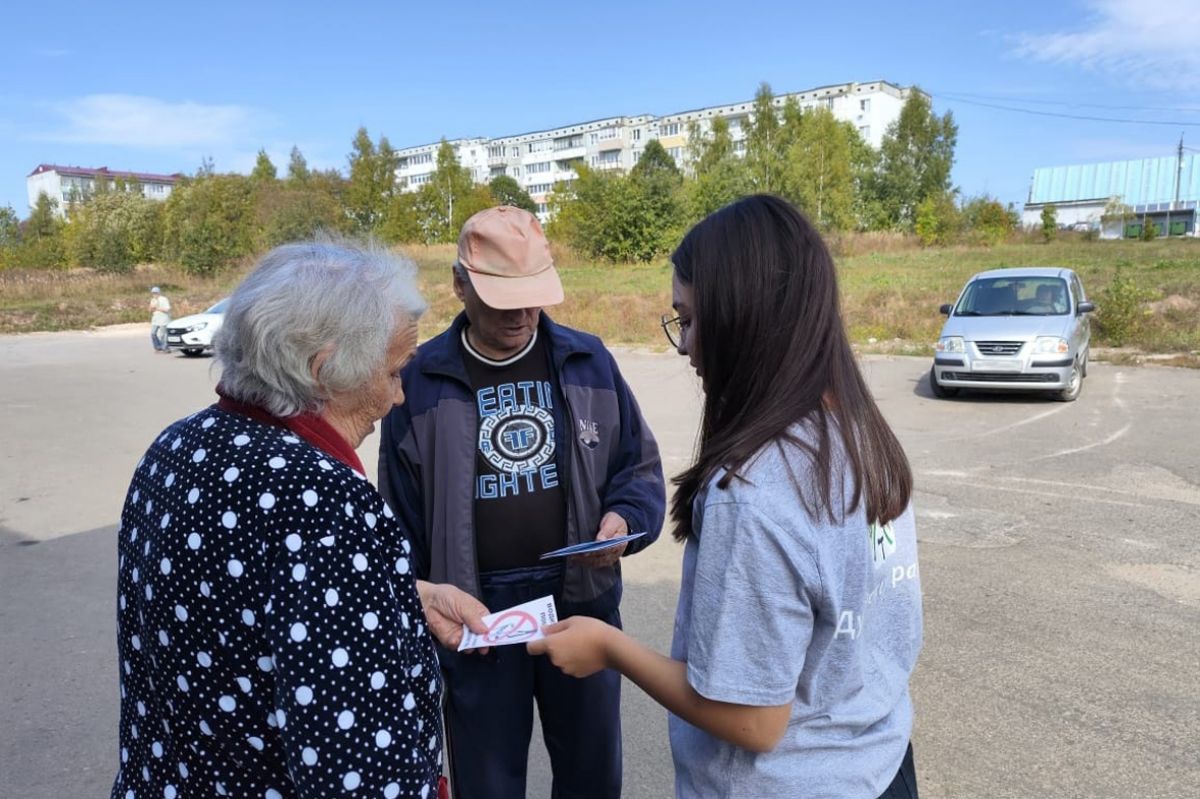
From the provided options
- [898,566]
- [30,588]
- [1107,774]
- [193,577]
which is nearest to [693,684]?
[898,566]

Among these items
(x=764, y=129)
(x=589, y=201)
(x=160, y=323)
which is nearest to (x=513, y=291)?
(x=160, y=323)

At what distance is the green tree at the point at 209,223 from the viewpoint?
45250 mm

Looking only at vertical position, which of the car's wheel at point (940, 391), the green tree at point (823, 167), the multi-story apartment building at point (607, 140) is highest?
the multi-story apartment building at point (607, 140)

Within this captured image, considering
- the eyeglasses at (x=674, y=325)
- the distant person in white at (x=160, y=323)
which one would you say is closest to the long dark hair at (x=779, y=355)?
the eyeglasses at (x=674, y=325)

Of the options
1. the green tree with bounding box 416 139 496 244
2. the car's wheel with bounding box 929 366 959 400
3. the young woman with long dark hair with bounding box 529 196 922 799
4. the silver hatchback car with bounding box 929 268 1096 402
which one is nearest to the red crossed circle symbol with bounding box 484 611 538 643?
the young woman with long dark hair with bounding box 529 196 922 799

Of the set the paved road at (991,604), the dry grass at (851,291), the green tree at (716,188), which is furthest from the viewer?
the green tree at (716,188)

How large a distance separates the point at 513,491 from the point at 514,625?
0.62 meters

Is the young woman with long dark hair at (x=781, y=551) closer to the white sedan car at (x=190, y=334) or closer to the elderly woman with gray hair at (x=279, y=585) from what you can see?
the elderly woman with gray hair at (x=279, y=585)

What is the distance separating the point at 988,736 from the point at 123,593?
10.9 feet

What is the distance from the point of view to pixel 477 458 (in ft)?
8.12

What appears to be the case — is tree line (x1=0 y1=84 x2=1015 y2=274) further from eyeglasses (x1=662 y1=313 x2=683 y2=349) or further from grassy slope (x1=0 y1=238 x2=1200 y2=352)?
eyeglasses (x1=662 y1=313 x2=683 y2=349)

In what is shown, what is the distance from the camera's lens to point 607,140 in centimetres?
10212

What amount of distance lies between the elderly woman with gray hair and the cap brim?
92 centimetres

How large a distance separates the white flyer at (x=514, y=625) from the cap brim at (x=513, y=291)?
0.89m
